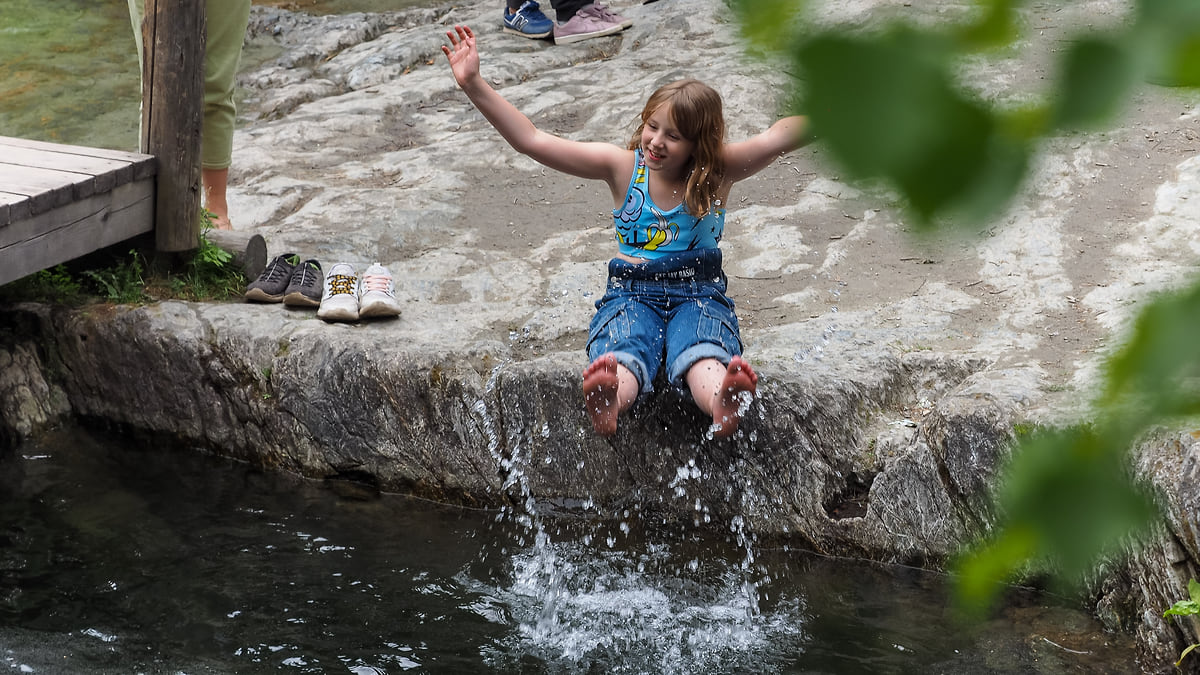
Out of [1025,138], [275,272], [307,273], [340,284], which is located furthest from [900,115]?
[275,272]

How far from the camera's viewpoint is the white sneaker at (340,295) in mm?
3867

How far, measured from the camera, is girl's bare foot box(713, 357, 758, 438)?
292 cm

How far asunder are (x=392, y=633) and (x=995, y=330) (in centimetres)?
213

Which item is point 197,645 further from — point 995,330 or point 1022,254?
point 1022,254

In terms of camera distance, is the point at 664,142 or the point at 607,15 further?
the point at 607,15

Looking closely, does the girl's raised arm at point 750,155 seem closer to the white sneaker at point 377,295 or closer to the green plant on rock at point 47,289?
the white sneaker at point 377,295

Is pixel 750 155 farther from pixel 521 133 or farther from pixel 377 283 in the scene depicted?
pixel 377 283

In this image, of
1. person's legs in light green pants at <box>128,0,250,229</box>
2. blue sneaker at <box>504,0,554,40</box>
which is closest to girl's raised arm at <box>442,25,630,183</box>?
person's legs in light green pants at <box>128,0,250,229</box>

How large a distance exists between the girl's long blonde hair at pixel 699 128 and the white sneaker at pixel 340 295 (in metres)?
1.22

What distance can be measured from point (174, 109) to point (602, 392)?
6.51 feet

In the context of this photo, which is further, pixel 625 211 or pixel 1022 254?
pixel 1022 254

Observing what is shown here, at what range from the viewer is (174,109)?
3963 mm

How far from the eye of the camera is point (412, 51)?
7453 millimetres

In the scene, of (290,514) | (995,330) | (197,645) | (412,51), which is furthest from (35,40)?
(995,330)
